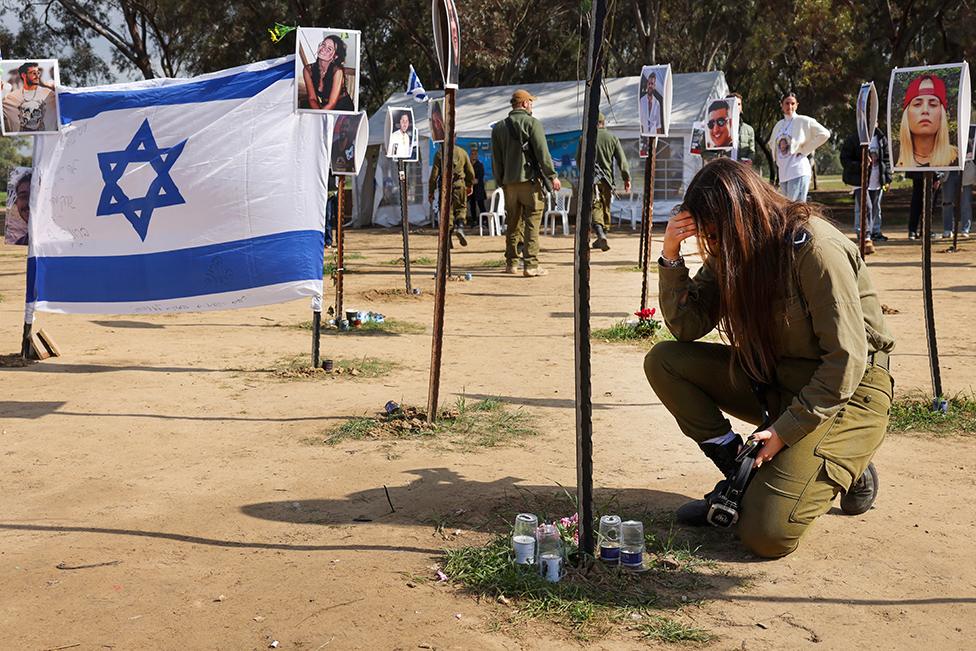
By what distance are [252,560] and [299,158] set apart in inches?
141

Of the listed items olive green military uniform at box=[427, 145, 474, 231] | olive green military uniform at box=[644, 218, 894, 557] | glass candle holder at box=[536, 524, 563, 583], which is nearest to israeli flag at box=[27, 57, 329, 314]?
olive green military uniform at box=[644, 218, 894, 557]

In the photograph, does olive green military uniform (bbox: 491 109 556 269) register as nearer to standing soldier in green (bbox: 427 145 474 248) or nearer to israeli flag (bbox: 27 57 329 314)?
standing soldier in green (bbox: 427 145 474 248)

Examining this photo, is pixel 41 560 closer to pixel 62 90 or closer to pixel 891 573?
pixel 891 573

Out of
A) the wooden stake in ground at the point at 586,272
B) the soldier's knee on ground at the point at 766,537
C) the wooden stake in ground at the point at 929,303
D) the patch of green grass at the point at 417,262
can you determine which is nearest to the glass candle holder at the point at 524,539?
the wooden stake in ground at the point at 586,272

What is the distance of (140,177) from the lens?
22.2 feet

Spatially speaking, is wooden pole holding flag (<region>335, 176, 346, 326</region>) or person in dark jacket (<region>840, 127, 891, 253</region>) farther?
person in dark jacket (<region>840, 127, 891, 253</region>)

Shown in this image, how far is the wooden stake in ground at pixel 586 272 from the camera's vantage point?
3.28 meters

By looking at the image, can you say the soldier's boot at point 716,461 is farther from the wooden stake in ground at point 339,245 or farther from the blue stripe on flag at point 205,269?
the wooden stake in ground at point 339,245

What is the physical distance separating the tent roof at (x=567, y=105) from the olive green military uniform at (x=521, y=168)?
967 centimetres

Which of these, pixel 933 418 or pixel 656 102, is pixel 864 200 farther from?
pixel 933 418

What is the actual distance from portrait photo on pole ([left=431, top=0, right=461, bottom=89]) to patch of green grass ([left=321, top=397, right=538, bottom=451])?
178 cm

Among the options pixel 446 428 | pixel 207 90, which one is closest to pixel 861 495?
pixel 446 428

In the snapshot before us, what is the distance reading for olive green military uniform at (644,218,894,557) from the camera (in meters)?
3.60

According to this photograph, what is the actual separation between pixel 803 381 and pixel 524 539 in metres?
1.21
